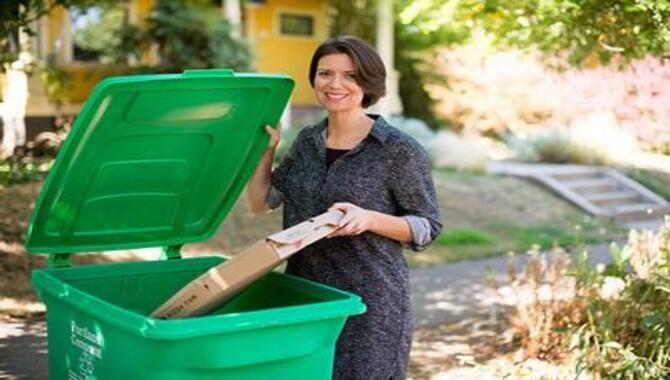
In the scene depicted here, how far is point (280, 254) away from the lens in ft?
9.73

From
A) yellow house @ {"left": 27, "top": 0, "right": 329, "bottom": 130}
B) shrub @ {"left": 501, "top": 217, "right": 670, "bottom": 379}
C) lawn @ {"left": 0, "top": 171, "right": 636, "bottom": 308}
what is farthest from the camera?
yellow house @ {"left": 27, "top": 0, "right": 329, "bottom": 130}

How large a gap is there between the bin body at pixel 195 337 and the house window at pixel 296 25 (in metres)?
16.9

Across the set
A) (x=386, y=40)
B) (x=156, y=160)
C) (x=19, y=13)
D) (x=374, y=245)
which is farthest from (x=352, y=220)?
(x=386, y=40)

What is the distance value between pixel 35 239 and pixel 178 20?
36.5 ft

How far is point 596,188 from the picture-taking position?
13.9m

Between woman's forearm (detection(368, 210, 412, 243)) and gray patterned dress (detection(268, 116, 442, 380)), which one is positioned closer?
woman's forearm (detection(368, 210, 412, 243))

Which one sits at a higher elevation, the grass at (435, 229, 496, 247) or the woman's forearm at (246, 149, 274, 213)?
the woman's forearm at (246, 149, 274, 213)

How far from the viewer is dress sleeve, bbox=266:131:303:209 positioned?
3662 millimetres

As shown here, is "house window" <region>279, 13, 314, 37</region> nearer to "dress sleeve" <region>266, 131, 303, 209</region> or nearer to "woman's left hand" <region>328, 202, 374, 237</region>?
"dress sleeve" <region>266, 131, 303, 209</region>

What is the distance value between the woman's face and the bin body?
1.89 feet

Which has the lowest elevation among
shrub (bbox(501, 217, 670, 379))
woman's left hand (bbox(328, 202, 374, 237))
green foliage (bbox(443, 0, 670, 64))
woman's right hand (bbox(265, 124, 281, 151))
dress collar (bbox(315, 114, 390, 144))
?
shrub (bbox(501, 217, 670, 379))

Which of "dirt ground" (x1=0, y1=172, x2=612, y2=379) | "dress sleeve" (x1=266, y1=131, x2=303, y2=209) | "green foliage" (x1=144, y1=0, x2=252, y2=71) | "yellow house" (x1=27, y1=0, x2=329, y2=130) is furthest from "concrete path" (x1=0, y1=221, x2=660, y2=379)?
"yellow house" (x1=27, y1=0, x2=329, y2=130)

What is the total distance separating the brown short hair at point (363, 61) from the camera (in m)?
3.39

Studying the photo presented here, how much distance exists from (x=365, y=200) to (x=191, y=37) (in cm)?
1153
